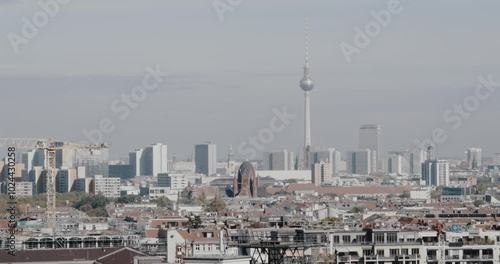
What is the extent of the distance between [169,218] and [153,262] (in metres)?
46.5

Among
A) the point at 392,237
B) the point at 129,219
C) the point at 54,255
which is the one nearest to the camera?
the point at 54,255

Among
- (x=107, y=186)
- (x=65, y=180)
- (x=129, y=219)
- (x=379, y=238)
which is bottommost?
(x=129, y=219)

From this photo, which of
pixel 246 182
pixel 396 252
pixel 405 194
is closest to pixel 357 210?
pixel 246 182

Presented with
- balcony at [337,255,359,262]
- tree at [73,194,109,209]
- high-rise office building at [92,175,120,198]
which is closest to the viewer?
balcony at [337,255,359,262]

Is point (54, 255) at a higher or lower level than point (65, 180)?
lower

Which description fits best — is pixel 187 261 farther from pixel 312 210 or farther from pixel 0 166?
pixel 0 166

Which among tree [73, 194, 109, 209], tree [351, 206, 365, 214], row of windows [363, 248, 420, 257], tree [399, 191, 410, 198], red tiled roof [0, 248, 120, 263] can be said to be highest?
tree [399, 191, 410, 198]

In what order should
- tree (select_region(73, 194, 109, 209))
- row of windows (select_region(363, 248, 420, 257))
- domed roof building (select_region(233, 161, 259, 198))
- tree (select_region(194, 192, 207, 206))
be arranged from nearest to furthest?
1. row of windows (select_region(363, 248, 420, 257))
2. tree (select_region(73, 194, 109, 209))
3. tree (select_region(194, 192, 207, 206))
4. domed roof building (select_region(233, 161, 259, 198))

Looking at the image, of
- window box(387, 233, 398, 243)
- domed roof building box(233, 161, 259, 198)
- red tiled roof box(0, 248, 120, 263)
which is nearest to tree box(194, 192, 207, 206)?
domed roof building box(233, 161, 259, 198)

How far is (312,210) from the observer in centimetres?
10006

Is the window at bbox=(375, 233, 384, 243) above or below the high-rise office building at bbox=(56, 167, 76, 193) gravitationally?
below

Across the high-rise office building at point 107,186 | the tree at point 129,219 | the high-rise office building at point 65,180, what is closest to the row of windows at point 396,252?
the tree at point 129,219

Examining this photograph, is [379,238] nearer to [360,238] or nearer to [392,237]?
[392,237]

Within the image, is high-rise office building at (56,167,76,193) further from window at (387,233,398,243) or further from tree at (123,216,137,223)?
window at (387,233,398,243)
